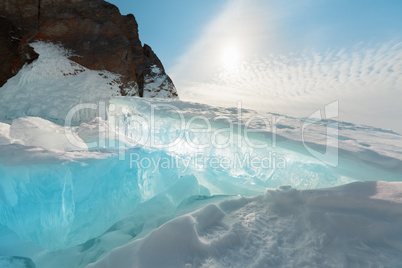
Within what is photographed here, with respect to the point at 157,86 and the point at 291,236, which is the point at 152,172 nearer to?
the point at 291,236

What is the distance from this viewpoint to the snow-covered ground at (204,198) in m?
1.52

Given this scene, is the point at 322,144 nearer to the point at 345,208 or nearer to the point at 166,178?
the point at 345,208

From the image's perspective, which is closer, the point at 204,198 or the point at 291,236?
the point at 291,236

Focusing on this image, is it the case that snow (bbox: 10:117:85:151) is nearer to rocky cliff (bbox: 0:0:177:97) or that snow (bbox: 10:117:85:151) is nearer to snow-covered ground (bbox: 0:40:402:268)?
snow-covered ground (bbox: 0:40:402:268)

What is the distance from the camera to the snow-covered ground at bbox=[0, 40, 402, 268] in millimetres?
1520

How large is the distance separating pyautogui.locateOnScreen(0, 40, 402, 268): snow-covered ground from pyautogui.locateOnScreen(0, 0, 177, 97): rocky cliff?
6.44 metres

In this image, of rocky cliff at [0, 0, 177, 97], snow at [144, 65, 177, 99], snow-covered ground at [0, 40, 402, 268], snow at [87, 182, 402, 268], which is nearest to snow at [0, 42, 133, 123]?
rocky cliff at [0, 0, 177, 97]

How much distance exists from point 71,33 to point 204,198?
10921mm

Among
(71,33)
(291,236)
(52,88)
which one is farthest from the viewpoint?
(71,33)

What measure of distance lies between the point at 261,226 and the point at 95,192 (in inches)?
74.7

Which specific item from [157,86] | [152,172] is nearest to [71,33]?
[157,86]

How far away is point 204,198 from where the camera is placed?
3412 millimetres

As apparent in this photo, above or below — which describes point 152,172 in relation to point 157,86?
below

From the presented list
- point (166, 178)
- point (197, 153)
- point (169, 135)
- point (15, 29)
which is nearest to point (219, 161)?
point (197, 153)
